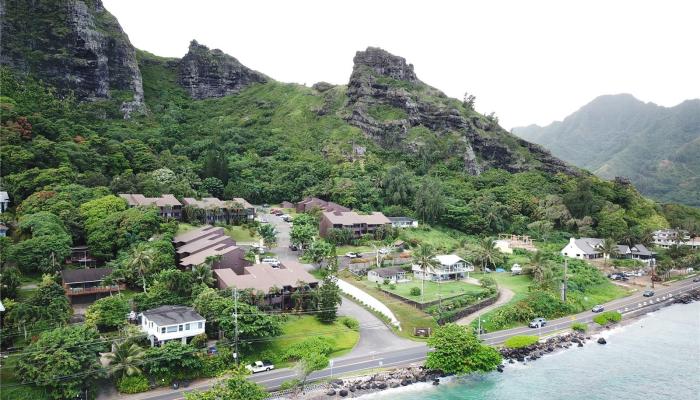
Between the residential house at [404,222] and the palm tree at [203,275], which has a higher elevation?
the residential house at [404,222]

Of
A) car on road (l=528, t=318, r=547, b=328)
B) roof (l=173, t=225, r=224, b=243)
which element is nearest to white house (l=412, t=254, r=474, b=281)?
car on road (l=528, t=318, r=547, b=328)

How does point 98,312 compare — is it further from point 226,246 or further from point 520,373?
point 520,373

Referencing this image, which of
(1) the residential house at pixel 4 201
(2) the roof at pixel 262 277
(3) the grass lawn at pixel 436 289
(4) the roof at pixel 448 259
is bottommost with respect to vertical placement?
(3) the grass lawn at pixel 436 289

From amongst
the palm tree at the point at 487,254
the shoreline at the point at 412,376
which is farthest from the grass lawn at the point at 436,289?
the shoreline at the point at 412,376

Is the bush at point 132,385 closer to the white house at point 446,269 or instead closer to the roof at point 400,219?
the white house at point 446,269

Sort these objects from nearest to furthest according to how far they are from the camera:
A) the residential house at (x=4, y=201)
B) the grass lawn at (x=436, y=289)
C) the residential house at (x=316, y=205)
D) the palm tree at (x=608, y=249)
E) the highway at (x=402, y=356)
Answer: the highway at (x=402, y=356)
the grass lawn at (x=436, y=289)
the residential house at (x=4, y=201)
the palm tree at (x=608, y=249)
the residential house at (x=316, y=205)

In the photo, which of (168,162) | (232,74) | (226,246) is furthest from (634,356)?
(232,74)

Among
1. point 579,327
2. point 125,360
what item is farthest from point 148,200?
point 579,327

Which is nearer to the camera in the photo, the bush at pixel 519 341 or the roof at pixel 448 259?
the bush at pixel 519 341

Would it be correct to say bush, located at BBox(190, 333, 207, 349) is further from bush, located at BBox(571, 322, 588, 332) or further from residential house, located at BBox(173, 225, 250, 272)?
bush, located at BBox(571, 322, 588, 332)
